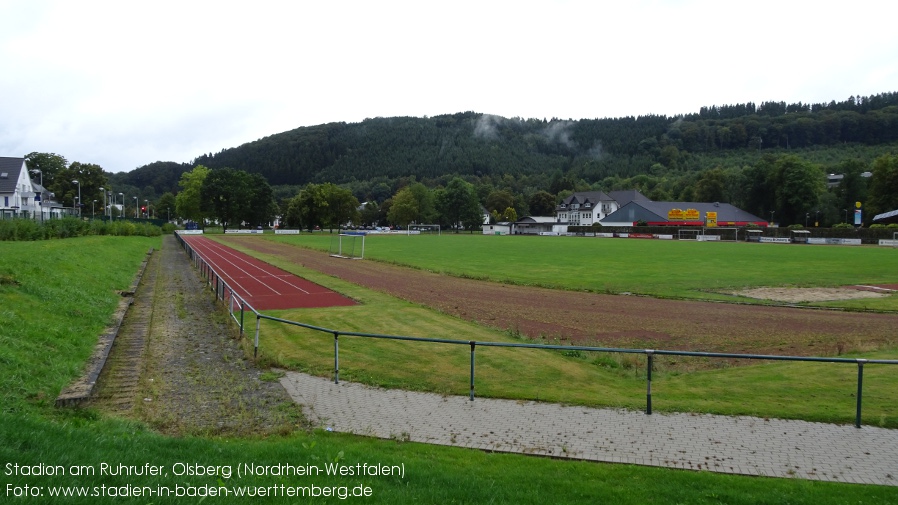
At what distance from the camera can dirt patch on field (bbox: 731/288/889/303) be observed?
24.7 meters

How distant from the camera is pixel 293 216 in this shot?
13388 centimetres

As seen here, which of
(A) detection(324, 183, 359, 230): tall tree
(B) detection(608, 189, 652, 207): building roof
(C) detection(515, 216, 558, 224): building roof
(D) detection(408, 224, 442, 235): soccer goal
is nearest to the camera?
(A) detection(324, 183, 359, 230): tall tree

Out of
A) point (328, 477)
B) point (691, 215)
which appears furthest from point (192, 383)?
point (691, 215)

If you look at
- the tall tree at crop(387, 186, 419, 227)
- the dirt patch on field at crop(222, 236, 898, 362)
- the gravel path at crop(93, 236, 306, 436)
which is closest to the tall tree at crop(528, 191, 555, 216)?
the tall tree at crop(387, 186, 419, 227)

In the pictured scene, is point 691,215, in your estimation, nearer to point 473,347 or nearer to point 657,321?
point 657,321

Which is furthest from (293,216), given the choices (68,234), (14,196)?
(68,234)

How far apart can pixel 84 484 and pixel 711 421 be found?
26.2 ft

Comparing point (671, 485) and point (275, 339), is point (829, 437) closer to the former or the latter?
point (671, 485)

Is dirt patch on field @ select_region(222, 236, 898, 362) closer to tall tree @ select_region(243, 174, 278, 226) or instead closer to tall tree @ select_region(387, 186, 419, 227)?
tall tree @ select_region(243, 174, 278, 226)

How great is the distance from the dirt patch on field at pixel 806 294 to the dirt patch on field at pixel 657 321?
307cm

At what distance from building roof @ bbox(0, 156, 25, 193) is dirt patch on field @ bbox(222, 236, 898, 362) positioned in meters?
63.4

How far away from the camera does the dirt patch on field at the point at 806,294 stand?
973 inches

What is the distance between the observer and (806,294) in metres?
26.1

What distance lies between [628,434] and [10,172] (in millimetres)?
84781
